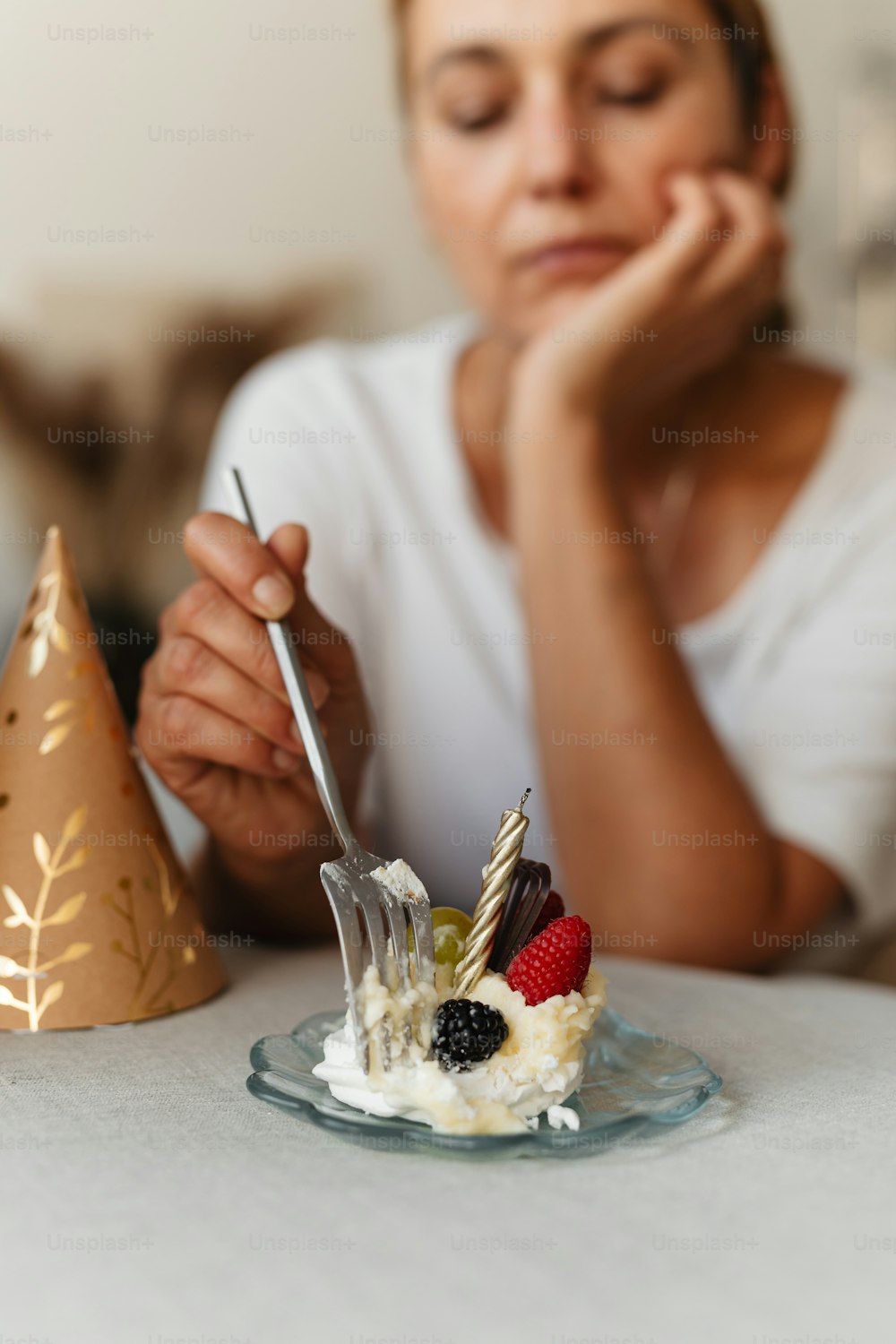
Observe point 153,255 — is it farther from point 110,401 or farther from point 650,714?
point 650,714

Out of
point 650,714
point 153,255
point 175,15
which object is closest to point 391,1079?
point 650,714

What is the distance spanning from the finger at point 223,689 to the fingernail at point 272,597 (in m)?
0.08

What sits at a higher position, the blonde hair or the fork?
the blonde hair

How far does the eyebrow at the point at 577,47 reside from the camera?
107 cm

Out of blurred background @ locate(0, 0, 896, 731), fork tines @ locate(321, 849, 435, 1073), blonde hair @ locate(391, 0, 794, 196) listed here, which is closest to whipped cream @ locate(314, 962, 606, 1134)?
fork tines @ locate(321, 849, 435, 1073)

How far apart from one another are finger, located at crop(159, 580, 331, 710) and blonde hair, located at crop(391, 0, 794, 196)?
0.75m

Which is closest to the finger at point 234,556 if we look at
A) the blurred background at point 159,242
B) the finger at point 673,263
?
the blurred background at point 159,242

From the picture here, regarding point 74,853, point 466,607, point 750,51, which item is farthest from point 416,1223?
point 750,51

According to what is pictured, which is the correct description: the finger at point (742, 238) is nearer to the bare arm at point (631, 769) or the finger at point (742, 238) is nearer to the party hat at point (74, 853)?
the bare arm at point (631, 769)

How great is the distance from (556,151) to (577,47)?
9 centimetres

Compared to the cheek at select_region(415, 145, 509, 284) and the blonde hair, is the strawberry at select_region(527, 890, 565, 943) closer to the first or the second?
the cheek at select_region(415, 145, 509, 284)

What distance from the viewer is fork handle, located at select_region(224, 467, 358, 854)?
62 cm

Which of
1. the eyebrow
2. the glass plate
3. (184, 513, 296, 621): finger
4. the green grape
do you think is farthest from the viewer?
the eyebrow

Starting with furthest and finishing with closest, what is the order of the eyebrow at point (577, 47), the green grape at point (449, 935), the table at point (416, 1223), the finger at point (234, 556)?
1. the eyebrow at point (577, 47)
2. the finger at point (234, 556)
3. the green grape at point (449, 935)
4. the table at point (416, 1223)
